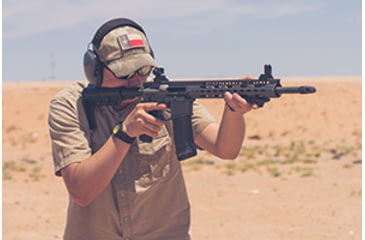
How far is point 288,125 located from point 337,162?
41.3 feet

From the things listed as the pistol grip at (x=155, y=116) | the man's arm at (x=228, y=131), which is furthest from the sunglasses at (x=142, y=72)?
the man's arm at (x=228, y=131)

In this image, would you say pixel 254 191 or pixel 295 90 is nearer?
pixel 295 90

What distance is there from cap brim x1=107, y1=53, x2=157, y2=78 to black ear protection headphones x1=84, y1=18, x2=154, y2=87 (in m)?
A: 0.08

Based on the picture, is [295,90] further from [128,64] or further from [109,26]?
[109,26]

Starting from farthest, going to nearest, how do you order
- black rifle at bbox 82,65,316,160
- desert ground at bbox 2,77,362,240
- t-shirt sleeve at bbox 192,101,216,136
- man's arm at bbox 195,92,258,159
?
desert ground at bbox 2,77,362,240 < t-shirt sleeve at bbox 192,101,216,136 < black rifle at bbox 82,65,316,160 < man's arm at bbox 195,92,258,159

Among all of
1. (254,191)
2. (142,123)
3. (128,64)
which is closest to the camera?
(142,123)

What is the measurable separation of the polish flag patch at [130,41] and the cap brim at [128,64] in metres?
0.05

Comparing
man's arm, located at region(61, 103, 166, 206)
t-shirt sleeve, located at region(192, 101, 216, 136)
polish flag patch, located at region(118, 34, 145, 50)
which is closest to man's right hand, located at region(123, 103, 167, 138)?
man's arm, located at region(61, 103, 166, 206)

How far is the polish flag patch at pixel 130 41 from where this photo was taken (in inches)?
129

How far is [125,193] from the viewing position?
10.7 ft

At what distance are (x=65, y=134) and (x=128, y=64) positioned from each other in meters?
0.42

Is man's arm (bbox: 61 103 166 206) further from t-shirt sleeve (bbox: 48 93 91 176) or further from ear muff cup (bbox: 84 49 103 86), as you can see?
ear muff cup (bbox: 84 49 103 86)

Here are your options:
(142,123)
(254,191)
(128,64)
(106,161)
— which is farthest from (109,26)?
(254,191)

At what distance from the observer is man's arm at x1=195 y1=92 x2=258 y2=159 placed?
3151 mm
